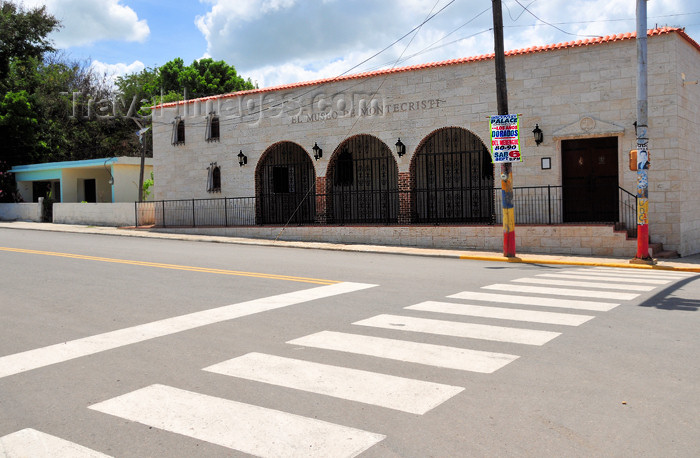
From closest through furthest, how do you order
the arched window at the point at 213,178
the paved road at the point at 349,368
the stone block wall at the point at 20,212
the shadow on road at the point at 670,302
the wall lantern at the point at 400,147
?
the paved road at the point at 349,368
the shadow on road at the point at 670,302
the wall lantern at the point at 400,147
the arched window at the point at 213,178
the stone block wall at the point at 20,212

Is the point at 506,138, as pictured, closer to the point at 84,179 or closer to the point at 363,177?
the point at 363,177

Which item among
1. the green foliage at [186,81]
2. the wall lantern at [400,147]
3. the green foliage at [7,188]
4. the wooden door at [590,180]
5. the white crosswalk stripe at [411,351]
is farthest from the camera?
the green foliage at [186,81]

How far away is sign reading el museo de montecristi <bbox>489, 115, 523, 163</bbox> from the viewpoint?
15977mm

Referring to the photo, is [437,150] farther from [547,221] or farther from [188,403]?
[188,403]

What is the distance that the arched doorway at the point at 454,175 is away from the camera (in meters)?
22.3

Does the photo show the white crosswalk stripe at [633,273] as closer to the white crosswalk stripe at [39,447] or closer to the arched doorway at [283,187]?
the white crosswalk stripe at [39,447]

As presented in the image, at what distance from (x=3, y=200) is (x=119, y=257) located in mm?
28525

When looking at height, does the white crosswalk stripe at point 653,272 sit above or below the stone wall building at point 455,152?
below

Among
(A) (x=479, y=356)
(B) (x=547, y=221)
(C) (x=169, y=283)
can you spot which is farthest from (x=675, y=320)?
(B) (x=547, y=221)

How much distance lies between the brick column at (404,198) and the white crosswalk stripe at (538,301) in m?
11.3

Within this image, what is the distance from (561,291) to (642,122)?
6.51 metres

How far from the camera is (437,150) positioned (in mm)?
23297

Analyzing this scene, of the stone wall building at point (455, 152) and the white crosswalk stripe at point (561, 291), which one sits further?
the stone wall building at point (455, 152)

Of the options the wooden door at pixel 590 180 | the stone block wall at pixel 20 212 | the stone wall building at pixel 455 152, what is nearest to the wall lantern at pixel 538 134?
the stone wall building at pixel 455 152
